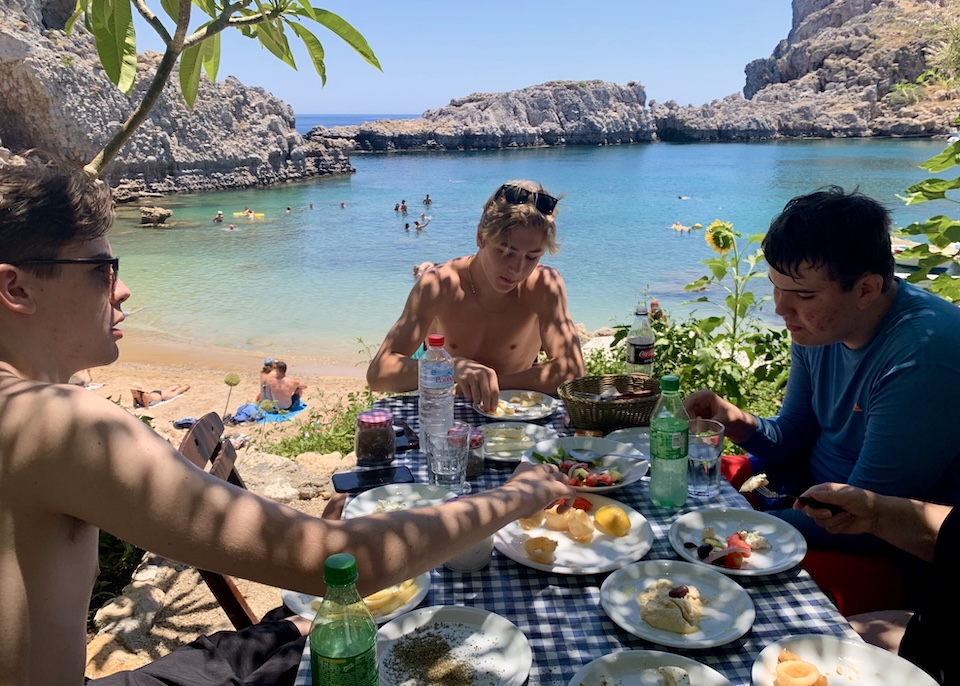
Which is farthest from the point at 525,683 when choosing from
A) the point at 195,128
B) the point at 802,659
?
the point at 195,128

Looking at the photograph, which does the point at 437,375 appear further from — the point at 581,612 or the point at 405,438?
the point at 581,612

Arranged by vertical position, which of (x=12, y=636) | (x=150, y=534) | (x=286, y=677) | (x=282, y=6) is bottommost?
(x=286, y=677)

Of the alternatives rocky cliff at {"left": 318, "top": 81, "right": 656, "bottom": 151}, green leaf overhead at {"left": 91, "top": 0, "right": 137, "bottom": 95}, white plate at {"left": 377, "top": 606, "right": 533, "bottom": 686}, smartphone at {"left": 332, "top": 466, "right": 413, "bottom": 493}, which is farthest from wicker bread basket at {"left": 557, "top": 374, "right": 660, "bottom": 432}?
rocky cliff at {"left": 318, "top": 81, "right": 656, "bottom": 151}

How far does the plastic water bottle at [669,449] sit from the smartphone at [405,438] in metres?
0.92

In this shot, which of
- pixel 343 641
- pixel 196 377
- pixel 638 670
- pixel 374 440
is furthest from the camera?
pixel 196 377

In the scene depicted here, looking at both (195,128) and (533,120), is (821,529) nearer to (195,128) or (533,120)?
(195,128)

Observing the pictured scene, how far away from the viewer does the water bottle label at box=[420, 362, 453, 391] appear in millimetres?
2600

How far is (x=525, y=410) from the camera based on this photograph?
3082 mm

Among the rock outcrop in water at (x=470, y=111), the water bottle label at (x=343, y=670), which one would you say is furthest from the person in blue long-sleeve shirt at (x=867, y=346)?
the rock outcrop in water at (x=470, y=111)

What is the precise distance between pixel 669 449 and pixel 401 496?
843 mm

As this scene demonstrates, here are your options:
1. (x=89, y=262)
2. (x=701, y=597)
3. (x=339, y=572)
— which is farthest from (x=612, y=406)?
(x=89, y=262)

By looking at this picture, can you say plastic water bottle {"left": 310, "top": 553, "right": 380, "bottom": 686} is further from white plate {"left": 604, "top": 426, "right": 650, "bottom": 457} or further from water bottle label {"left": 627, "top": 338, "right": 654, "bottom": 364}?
water bottle label {"left": 627, "top": 338, "right": 654, "bottom": 364}

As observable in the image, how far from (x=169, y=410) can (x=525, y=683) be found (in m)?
7.78

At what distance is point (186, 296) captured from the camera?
16.7 m
